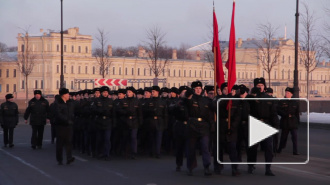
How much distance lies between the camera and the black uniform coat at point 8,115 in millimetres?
22594

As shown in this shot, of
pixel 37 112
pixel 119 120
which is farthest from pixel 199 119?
pixel 37 112

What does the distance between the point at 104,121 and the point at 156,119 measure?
156 cm

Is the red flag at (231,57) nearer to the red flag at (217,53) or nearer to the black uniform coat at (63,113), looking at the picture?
the red flag at (217,53)

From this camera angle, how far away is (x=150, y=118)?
18562 millimetres

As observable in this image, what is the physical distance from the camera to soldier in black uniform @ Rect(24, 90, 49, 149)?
21719 millimetres

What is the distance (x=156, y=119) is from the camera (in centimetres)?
1848

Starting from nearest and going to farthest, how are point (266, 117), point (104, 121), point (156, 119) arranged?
point (266, 117) → point (104, 121) → point (156, 119)

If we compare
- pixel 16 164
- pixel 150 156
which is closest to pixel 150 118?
pixel 150 156

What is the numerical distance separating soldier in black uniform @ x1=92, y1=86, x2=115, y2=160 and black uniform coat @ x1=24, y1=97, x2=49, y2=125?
14.0 ft

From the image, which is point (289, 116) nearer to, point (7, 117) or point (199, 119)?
point (199, 119)

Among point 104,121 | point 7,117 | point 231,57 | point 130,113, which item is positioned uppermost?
point 231,57

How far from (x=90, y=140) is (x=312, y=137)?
10.3 meters

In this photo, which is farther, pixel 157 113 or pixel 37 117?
pixel 37 117
